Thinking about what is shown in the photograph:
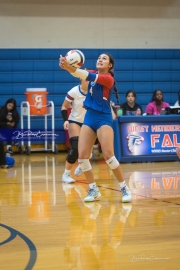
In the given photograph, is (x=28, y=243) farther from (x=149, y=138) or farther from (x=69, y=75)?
(x=69, y=75)

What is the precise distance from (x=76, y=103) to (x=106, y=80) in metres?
2.36

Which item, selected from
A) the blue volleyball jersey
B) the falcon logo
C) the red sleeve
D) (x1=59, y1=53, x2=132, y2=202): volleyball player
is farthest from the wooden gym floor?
the falcon logo

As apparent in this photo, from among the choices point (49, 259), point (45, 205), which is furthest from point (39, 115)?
point (49, 259)

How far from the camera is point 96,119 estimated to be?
633 centimetres

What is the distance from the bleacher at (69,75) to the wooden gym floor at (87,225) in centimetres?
567

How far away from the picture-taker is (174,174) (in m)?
9.24

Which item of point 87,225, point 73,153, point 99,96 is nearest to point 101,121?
A: point 99,96

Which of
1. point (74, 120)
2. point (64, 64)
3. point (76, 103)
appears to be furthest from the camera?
point (76, 103)

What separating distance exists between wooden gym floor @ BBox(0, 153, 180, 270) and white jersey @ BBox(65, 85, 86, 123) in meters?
1.00

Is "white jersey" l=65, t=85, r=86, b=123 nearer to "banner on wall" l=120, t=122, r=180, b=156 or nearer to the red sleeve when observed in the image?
the red sleeve

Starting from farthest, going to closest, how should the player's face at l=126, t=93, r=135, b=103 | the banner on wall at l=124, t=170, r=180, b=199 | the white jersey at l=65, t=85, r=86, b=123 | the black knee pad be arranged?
the player's face at l=126, t=93, r=135, b=103
the white jersey at l=65, t=85, r=86, b=123
the black knee pad
the banner on wall at l=124, t=170, r=180, b=199

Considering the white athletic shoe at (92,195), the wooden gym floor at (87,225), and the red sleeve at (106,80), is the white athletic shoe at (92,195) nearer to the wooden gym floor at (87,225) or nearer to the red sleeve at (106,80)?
the wooden gym floor at (87,225)

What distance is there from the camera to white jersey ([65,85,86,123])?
8.33 metres

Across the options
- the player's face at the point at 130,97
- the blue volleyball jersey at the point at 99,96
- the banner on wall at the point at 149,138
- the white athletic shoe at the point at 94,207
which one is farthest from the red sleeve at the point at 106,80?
the player's face at the point at 130,97
